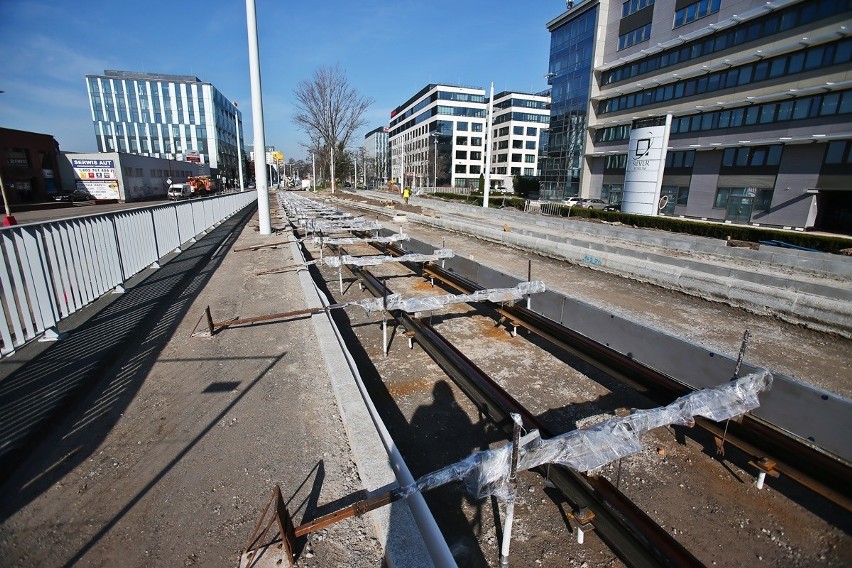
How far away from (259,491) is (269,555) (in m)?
0.61

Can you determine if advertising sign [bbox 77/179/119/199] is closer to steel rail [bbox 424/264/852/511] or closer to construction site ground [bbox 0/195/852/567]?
construction site ground [bbox 0/195/852/567]

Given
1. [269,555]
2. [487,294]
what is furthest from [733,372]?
[269,555]

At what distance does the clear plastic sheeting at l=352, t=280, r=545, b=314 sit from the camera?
6.32 metres

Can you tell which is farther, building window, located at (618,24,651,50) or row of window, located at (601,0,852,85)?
building window, located at (618,24,651,50)

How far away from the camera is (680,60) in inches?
1496

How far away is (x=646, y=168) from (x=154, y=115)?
108331 millimetres

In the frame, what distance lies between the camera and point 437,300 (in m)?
6.60

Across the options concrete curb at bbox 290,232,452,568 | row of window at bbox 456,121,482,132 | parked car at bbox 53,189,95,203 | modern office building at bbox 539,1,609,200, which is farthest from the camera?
row of window at bbox 456,121,482,132

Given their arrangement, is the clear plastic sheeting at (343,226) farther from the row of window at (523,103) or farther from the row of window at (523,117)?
the row of window at (523,103)

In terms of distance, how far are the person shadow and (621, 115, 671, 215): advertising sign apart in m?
27.6

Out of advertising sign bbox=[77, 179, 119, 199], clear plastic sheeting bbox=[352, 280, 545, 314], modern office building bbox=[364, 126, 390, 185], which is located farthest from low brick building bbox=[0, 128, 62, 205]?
modern office building bbox=[364, 126, 390, 185]

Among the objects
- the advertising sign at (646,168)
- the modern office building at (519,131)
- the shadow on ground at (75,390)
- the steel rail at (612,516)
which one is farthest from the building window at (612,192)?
the shadow on ground at (75,390)

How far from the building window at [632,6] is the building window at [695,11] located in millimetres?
4170

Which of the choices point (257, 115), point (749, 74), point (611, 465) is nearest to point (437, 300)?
point (611, 465)
